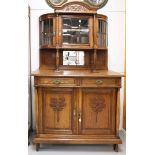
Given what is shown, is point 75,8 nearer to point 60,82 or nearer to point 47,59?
point 47,59

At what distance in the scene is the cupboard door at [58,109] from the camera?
2342mm

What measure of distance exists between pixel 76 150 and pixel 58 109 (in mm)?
523

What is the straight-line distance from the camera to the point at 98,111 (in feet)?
7.72

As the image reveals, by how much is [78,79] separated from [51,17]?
0.91 m

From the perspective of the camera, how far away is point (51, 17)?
2.65 metres

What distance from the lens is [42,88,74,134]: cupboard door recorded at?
2342 mm

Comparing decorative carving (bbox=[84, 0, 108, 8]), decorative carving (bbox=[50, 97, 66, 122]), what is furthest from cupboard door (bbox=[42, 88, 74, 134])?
decorative carving (bbox=[84, 0, 108, 8])

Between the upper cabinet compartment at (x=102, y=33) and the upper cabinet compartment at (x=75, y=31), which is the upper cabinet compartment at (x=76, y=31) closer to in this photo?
the upper cabinet compartment at (x=75, y=31)

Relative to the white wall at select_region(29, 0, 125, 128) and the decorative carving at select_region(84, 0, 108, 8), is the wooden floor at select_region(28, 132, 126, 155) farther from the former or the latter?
the decorative carving at select_region(84, 0, 108, 8)

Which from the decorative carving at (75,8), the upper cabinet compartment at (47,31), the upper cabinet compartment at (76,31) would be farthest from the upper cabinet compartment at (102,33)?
the upper cabinet compartment at (47,31)

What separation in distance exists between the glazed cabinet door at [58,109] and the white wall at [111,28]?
2.37ft

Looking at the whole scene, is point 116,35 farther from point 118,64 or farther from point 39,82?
point 39,82

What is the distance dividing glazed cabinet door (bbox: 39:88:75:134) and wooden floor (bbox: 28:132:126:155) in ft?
0.75
